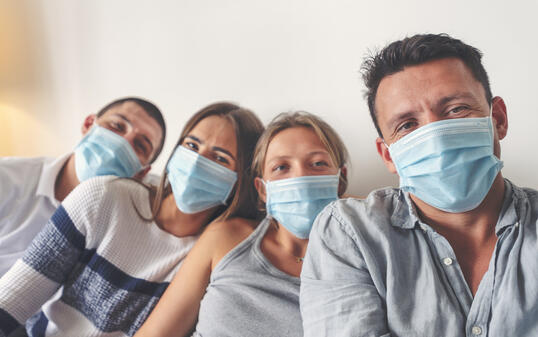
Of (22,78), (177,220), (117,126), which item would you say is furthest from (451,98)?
(22,78)

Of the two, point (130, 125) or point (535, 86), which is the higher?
point (535, 86)

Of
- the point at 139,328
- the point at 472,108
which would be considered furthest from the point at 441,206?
the point at 139,328

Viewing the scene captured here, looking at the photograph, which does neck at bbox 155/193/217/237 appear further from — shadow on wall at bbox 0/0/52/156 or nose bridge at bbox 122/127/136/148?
shadow on wall at bbox 0/0/52/156

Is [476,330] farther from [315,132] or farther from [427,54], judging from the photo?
[315,132]

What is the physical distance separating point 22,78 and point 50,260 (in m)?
2.44

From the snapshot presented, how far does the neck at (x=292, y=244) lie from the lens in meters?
1.34

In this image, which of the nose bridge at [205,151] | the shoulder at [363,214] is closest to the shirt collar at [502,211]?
the shoulder at [363,214]

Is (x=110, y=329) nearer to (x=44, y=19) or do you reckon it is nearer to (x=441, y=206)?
(x=441, y=206)

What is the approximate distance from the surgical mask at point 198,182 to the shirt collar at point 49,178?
76 centimetres

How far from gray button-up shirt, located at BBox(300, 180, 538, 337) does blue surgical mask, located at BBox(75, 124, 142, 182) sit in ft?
3.81

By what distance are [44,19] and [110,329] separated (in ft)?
8.92

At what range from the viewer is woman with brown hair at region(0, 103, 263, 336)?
4.44 feet

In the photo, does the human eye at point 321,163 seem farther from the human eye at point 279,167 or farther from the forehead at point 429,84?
→ the forehead at point 429,84

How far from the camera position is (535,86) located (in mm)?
1325
